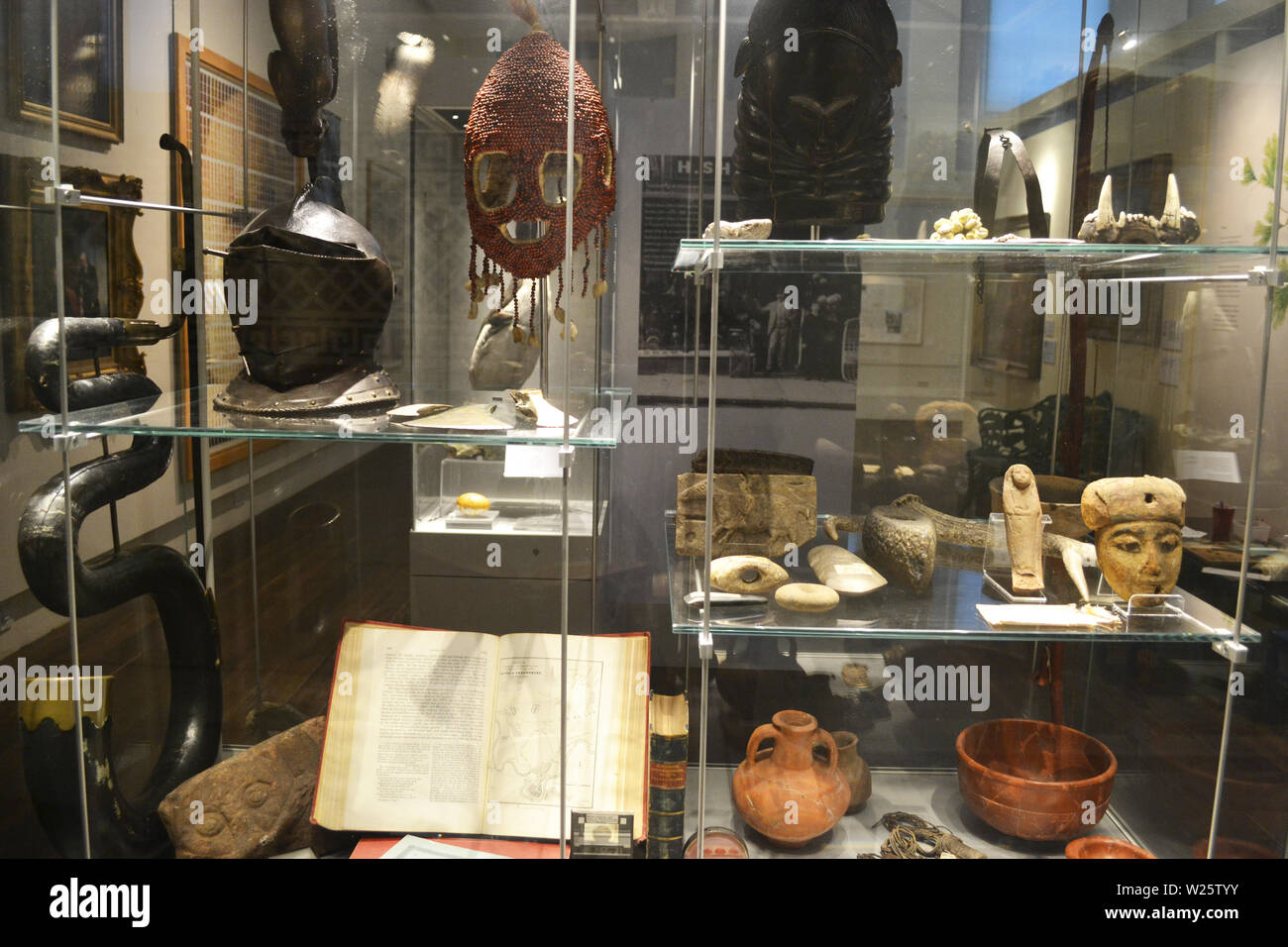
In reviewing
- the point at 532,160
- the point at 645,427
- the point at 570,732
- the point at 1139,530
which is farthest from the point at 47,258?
the point at 1139,530

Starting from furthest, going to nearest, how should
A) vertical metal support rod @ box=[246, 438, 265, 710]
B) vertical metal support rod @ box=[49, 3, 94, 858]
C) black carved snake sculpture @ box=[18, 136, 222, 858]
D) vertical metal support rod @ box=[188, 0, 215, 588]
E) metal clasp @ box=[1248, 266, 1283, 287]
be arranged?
vertical metal support rod @ box=[246, 438, 265, 710] → vertical metal support rod @ box=[188, 0, 215, 588] → black carved snake sculpture @ box=[18, 136, 222, 858] → vertical metal support rod @ box=[49, 3, 94, 858] → metal clasp @ box=[1248, 266, 1283, 287]

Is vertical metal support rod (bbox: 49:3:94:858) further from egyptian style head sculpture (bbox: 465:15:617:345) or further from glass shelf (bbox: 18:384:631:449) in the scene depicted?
egyptian style head sculpture (bbox: 465:15:617:345)

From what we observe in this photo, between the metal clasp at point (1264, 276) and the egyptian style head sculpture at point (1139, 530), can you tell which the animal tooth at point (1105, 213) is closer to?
the metal clasp at point (1264, 276)

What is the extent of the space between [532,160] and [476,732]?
4.08 ft

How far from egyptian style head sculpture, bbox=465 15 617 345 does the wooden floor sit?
61 cm

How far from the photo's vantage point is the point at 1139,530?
1.93m

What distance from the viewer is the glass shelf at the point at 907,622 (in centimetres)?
190

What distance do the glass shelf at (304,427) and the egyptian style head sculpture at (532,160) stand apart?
302 mm

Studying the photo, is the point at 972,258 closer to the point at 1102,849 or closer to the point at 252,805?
the point at 1102,849

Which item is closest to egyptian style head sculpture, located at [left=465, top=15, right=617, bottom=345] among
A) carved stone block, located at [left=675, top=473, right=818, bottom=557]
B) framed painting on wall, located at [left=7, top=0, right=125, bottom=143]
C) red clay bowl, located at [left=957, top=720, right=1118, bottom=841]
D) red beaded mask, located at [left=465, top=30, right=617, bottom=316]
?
red beaded mask, located at [left=465, top=30, right=617, bottom=316]

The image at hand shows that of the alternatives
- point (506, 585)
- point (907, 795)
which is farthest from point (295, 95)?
point (907, 795)

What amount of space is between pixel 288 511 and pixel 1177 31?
2429 mm

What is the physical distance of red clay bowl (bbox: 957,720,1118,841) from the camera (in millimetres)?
2168

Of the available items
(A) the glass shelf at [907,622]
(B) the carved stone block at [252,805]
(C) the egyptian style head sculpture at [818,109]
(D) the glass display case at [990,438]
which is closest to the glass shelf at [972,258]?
(D) the glass display case at [990,438]
